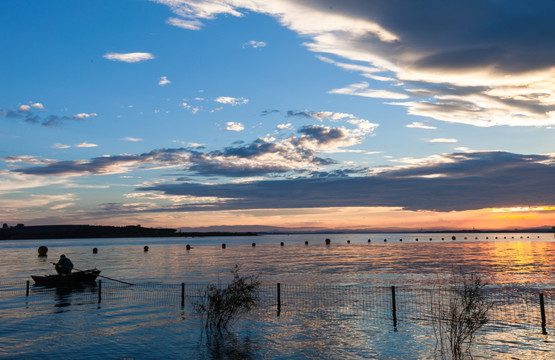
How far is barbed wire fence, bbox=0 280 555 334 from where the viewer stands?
27.3 meters

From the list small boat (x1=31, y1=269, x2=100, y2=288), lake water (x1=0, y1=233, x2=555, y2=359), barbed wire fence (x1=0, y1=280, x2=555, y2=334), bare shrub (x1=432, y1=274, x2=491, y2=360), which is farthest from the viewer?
small boat (x1=31, y1=269, x2=100, y2=288)

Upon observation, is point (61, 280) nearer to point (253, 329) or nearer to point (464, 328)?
point (253, 329)

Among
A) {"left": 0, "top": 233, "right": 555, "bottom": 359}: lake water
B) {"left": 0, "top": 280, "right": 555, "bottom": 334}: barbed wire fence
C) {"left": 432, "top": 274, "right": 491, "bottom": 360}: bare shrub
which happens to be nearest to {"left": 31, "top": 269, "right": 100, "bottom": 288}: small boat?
{"left": 0, "top": 280, "right": 555, "bottom": 334}: barbed wire fence

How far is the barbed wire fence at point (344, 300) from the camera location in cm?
2728

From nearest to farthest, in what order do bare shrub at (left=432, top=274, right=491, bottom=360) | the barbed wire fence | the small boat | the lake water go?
bare shrub at (left=432, top=274, right=491, bottom=360)
the lake water
the barbed wire fence
the small boat

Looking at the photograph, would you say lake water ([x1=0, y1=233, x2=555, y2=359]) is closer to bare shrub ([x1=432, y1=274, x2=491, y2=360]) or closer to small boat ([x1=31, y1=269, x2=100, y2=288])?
bare shrub ([x1=432, y1=274, x2=491, y2=360])

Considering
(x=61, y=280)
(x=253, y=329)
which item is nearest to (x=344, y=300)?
(x=253, y=329)

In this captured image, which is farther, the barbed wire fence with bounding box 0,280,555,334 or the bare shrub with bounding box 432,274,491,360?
the barbed wire fence with bounding box 0,280,555,334

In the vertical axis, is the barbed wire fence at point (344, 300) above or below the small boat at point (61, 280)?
below

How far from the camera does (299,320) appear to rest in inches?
1077

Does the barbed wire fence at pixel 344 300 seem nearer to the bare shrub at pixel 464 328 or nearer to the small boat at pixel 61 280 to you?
the small boat at pixel 61 280

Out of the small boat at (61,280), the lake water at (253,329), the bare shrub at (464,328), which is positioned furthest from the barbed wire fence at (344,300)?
the bare shrub at (464,328)

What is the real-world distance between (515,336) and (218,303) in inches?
619

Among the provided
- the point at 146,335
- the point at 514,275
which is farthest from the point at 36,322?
the point at 514,275
